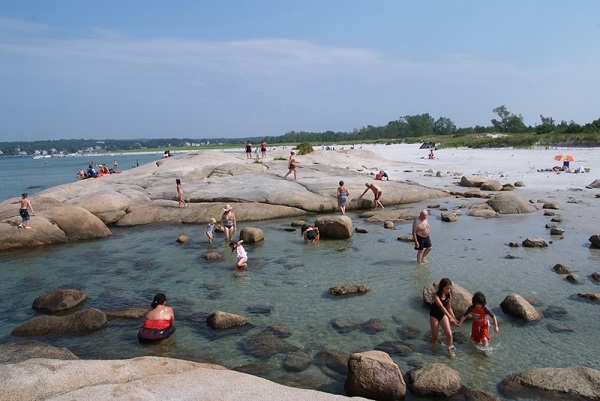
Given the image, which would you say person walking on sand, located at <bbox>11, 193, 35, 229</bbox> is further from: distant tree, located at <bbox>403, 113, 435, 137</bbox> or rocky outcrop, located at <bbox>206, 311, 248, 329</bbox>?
distant tree, located at <bbox>403, 113, 435, 137</bbox>

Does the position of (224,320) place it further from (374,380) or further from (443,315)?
(443,315)

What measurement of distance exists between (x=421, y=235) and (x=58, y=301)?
11412mm

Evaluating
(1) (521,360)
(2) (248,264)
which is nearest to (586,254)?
(1) (521,360)

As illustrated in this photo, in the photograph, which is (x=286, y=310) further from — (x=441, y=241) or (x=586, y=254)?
(x=586, y=254)

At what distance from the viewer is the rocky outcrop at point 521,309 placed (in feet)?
35.7

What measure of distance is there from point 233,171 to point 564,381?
28.6 m

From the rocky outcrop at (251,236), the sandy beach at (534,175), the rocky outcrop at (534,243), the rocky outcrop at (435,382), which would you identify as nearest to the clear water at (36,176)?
the rocky outcrop at (251,236)

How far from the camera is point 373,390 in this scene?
25.1 ft

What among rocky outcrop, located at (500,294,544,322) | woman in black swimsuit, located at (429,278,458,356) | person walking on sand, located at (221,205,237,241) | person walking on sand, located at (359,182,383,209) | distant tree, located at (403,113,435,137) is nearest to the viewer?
woman in black swimsuit, located at (429,278,458,356)

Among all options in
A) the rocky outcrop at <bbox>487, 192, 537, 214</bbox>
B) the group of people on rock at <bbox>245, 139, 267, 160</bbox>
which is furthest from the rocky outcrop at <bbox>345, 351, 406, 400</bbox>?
the group of people on rock at <bbox>245, 139, 267, 160</bbox>

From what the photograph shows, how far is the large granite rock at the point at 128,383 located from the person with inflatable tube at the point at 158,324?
2771 mm

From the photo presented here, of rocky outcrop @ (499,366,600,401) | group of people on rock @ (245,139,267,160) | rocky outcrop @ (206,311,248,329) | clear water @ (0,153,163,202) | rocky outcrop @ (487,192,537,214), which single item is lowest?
clear water @ (0,153,163,202)

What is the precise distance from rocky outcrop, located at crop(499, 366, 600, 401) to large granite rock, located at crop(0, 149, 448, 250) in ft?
39.7

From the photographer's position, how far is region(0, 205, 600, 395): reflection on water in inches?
376
